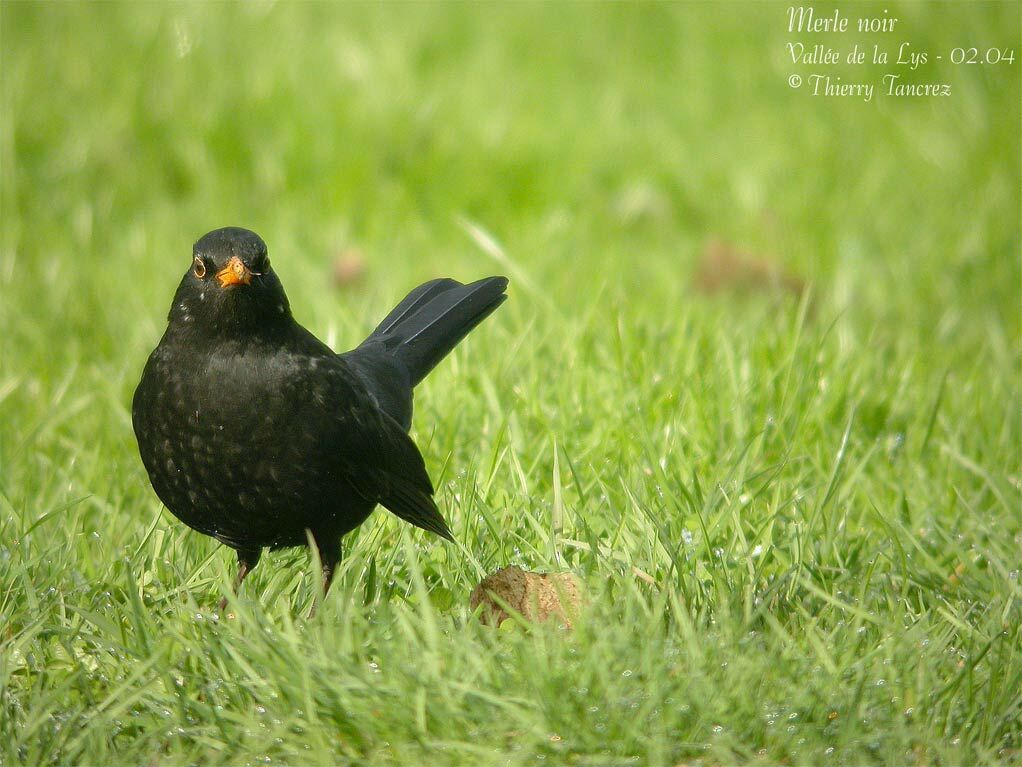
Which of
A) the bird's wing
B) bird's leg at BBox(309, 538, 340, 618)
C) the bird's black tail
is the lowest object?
bird's leg at BBox(309, 538, 340, 618)

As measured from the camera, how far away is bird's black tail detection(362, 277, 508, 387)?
3783mm

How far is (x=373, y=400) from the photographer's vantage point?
3324 mm

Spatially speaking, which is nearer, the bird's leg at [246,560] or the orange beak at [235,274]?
the orange beak at [235,274]

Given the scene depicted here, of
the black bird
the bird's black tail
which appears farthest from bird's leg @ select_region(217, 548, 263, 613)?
the bird's black tail

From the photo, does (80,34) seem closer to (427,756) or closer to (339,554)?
(339,554)

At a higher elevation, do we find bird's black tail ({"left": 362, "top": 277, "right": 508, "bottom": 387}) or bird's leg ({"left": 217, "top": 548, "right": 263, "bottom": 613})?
bird's black tail ({"left": 362, "top": 277, "right": 508, "bottom": 387})

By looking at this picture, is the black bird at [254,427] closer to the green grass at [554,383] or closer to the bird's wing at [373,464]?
the bird's wing at [373,464]

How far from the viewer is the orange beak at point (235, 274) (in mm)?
2947

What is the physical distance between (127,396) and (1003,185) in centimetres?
454

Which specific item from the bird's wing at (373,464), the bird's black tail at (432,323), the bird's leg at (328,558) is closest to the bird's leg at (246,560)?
the bird's leg at (328,558)

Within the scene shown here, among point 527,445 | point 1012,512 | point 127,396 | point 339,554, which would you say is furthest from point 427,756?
point 127,396

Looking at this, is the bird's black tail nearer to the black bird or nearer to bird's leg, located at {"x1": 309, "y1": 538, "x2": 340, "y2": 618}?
the black bird

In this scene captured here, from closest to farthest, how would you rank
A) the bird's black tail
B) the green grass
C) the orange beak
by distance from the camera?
the green grass
the orange beak
the bird's black tail

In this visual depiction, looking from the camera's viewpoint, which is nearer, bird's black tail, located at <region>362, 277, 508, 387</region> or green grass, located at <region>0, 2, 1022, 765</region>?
green grass, located at <region>0, 2, 1022, 765</region>
